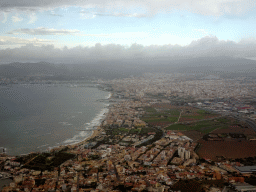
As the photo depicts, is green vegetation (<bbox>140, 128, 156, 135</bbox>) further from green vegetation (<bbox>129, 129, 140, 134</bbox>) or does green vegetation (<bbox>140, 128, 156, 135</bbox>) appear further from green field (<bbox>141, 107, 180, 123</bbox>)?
green field (<bbox>141, 107, 180, 123</bbox>)

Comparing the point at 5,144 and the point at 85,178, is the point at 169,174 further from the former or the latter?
the point at 5,144

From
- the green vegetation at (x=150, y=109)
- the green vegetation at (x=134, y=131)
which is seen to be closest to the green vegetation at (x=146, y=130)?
the green vegetation at (x=134, y=131)

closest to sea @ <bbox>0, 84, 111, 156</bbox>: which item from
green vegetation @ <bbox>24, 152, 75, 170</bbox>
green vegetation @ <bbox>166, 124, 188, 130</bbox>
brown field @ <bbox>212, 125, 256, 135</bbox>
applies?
green vegetation @ <bbox>24, 152, 75, 170</bbox>

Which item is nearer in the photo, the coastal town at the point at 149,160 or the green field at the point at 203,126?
the coastal town at the point at 149,160

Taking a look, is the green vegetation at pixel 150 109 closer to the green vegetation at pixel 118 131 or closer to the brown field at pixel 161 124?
the brown field at pixel 161 124

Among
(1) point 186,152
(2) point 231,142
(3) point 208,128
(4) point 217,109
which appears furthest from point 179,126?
(4) point 217,109

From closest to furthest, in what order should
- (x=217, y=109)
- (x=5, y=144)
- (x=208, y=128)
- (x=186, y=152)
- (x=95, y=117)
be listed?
(x=186, y=152), (x=5, y=144), (x=208, y=128), (x=95, y=117), (x=217, y=109)
